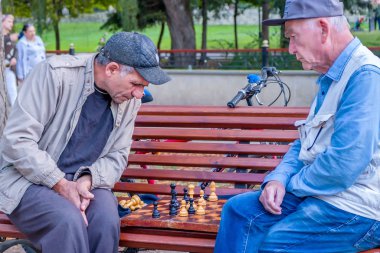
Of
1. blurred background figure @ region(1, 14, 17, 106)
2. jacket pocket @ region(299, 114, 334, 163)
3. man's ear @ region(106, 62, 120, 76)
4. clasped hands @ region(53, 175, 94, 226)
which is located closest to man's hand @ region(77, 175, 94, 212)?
clasped hands @ region(53, 175, 94, 226)

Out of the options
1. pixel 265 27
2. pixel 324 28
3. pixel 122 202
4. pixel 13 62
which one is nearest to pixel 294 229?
pixel 324 28

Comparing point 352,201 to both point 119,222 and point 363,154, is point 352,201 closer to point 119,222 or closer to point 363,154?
point 363,154

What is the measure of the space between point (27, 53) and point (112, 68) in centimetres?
1100

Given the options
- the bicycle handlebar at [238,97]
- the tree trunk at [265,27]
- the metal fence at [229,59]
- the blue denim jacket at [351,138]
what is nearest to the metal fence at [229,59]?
the metal fence at [229,59]

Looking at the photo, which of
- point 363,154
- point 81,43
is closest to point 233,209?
point 363,154

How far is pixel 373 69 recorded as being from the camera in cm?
362

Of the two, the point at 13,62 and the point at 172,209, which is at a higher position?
the point at 13,62

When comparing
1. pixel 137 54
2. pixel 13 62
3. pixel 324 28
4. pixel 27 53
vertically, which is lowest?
pixel 13 62

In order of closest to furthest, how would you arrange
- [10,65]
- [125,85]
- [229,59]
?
[125,85], [10,65], [229,59]

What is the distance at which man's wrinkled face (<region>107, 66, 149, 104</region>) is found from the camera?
4328 mm

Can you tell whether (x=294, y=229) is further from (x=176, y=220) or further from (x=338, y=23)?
(x=338, y=23)

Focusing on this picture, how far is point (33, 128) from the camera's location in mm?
4312

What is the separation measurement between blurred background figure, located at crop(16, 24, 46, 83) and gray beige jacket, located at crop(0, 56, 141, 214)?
1053 centimetres

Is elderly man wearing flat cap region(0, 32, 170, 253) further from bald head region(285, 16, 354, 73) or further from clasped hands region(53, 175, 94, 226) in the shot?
bald head region(285, 16, 354, 73)
